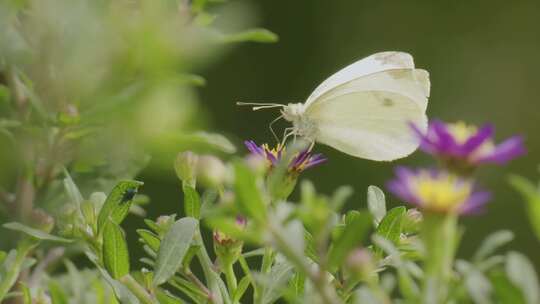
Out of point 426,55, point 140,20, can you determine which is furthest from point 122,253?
point 426,55

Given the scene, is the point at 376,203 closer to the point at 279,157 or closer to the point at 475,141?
the point at 279,157

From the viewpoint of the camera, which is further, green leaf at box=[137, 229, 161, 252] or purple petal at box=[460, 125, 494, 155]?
green leaf at box=[137, 229, 161, 252]

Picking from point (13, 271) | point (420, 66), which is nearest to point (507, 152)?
point (13, 271)

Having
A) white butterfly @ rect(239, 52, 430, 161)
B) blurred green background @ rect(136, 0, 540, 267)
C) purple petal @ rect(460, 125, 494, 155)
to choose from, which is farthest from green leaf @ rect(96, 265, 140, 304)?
blurred green background @ rect(136, 0, 540, 267)

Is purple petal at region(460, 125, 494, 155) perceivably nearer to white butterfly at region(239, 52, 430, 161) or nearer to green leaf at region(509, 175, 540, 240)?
green leaf at region(509, 175, 540, 240)

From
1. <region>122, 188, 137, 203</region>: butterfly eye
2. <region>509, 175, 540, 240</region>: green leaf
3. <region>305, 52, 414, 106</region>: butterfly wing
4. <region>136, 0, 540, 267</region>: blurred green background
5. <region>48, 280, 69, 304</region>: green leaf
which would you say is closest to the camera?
<region>509, 175, 540, 240</region>: green leaf

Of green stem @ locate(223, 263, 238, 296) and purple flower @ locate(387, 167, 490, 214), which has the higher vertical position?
purple flower @ locate(387, 167, 490, 214)

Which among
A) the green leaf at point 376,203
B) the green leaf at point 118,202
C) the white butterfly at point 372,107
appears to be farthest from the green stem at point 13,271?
the white butterfly at point 372,107
